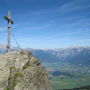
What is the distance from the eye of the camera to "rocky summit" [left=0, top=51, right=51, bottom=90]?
65.7ft

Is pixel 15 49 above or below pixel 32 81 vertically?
above

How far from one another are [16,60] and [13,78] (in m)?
3.36

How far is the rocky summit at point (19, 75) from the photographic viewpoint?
65.7 feet

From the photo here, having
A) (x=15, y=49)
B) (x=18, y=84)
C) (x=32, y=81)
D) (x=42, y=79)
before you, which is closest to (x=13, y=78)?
(x=18, y=84)

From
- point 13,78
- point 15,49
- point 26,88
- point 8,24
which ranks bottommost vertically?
point 26,88

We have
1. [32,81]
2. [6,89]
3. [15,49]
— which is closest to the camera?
[6,89]

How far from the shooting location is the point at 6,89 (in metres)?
19.6

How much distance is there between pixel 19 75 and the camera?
824 inches

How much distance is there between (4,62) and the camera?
22.3 metres

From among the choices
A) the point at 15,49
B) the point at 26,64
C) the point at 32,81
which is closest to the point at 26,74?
the point at 32,81

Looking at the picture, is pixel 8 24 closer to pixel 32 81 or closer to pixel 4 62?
pixel 4 62

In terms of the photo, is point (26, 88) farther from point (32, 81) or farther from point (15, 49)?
point (15, 49)

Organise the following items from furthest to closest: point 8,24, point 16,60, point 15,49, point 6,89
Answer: point 15,49 < point 8,24 < point 16,60 < point 6,89

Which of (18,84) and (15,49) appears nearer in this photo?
(18,84)
